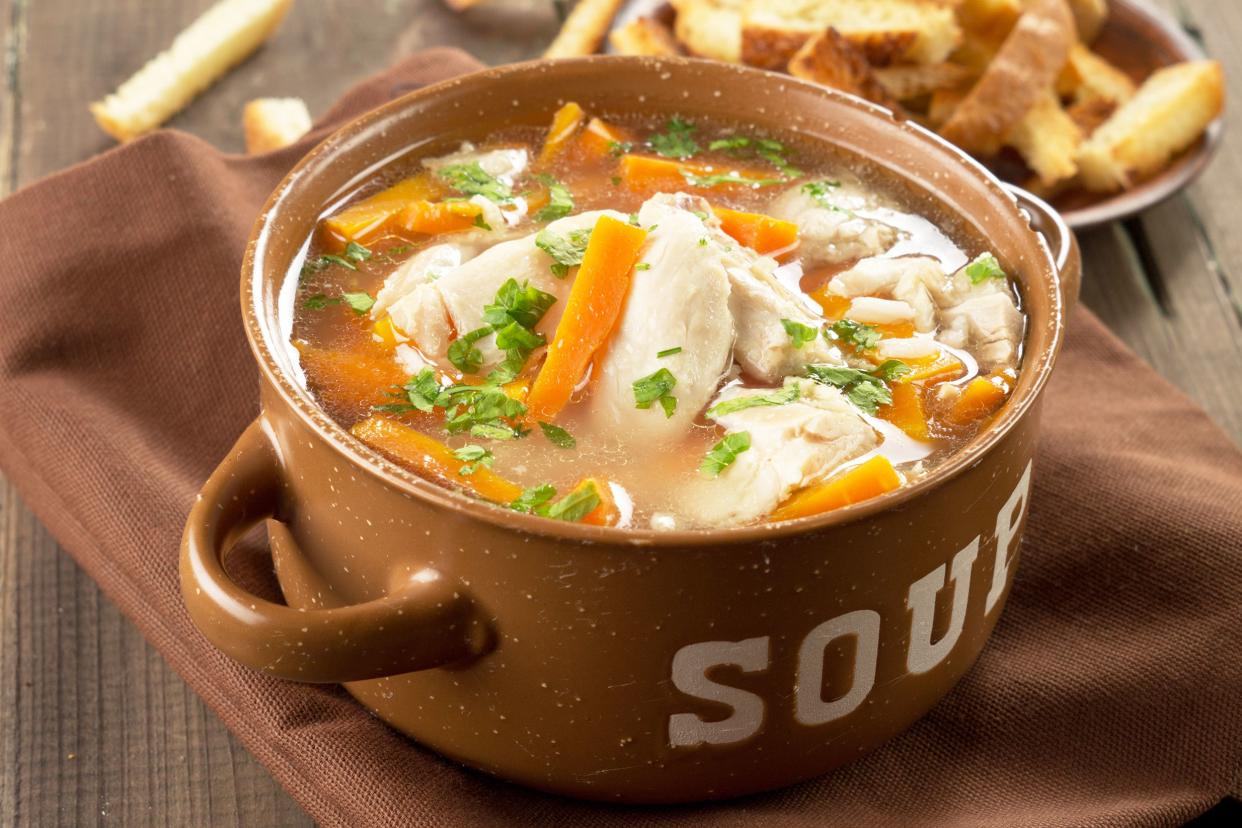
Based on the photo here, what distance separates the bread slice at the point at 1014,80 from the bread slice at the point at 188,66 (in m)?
1.70

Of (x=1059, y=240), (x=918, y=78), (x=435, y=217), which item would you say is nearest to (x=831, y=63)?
(x=918, y=78)

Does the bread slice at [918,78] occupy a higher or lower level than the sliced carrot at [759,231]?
lower

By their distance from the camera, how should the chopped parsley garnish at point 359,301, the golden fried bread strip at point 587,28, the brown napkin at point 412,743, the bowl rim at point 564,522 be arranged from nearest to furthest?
the bowl rim at point 564,522 < the brown napkin at point 412,743 < the chopped parsley garnish at point 359,301 < the golden fried bread strip at point 587,28

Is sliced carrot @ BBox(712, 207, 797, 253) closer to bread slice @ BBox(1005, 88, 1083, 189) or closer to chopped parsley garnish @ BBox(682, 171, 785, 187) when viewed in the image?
chopped parsley garnish @ BBox(682, 171, 785, 187)

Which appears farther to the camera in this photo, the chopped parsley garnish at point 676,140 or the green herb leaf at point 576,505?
the chopped parsley garnish at point 676,140

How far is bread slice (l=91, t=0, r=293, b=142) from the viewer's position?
11.1 ft

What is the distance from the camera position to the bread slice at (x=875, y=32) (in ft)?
10.8

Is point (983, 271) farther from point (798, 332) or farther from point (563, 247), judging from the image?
point (563, 247)

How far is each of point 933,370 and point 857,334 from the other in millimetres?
125

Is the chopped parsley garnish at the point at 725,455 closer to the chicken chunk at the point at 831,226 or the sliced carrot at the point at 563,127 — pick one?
the chicken chunk at the point at 831,226

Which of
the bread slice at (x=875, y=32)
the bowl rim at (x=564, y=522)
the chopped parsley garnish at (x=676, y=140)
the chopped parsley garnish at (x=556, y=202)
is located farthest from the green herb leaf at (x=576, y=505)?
the bread slice at (x=875, y=32)

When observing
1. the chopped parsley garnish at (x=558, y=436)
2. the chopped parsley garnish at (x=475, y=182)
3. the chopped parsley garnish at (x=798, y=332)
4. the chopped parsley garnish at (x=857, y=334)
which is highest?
the chopped parsley garnish at (x=798, y=332)

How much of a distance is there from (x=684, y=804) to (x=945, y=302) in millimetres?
832

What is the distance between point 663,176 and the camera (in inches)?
98.0
